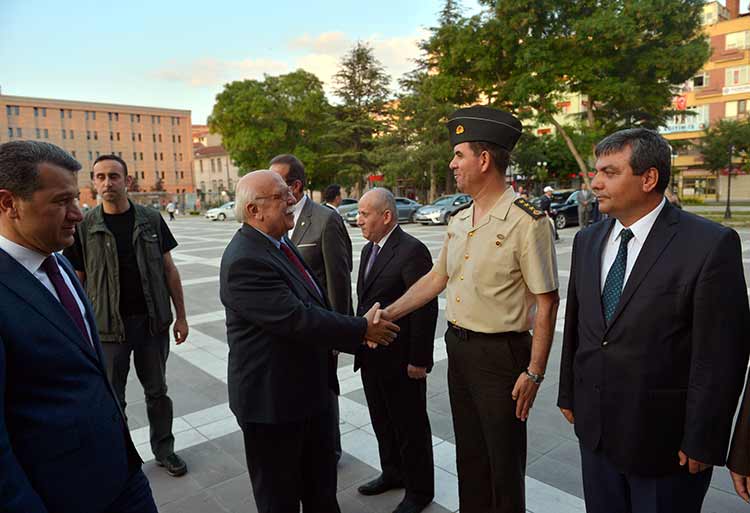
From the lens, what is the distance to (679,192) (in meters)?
45.9

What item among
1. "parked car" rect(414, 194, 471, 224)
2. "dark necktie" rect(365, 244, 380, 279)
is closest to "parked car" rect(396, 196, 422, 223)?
"parked car" rect(414, 194, 471, 224)

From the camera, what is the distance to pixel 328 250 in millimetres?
3395

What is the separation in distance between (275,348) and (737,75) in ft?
177

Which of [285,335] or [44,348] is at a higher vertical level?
[44,348]

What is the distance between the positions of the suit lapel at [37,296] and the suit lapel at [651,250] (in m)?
1.92

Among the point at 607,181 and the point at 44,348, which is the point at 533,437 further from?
the point at 44,348

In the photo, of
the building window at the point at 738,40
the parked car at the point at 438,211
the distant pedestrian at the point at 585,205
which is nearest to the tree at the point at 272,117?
the parked car at the point at 438,211

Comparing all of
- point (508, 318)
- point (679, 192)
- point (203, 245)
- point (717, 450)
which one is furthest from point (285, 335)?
point (679, 192)

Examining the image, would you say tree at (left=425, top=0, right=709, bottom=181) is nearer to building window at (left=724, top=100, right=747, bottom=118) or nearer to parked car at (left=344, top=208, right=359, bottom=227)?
parked car at (left=344, top=208, right=359, bottom=227)

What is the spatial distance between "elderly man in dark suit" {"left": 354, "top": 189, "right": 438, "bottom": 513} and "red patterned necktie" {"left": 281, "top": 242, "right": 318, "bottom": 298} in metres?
0.66

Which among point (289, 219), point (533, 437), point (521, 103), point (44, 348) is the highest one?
point (521, 103)

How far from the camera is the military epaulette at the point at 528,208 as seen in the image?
232cm

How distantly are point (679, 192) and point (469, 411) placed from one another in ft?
170

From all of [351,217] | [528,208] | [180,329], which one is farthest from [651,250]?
[351,217]
